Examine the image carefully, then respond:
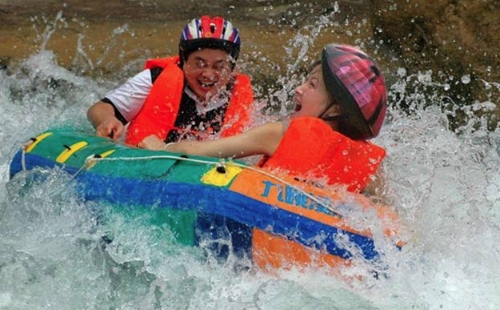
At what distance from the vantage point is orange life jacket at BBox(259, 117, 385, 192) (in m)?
4.12

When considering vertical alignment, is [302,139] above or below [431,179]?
above

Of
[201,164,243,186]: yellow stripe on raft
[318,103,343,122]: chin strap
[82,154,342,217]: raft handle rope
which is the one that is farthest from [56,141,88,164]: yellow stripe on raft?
[318,103,343,122]: chin strap

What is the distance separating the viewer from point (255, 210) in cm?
386

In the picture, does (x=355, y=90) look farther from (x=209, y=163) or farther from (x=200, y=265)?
(x=200, y=265)

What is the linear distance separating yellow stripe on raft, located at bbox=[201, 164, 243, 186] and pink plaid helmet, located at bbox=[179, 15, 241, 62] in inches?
56.4

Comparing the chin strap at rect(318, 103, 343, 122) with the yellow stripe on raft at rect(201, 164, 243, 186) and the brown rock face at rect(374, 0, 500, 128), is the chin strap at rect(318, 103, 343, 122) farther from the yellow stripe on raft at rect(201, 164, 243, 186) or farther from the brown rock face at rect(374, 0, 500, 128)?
the brown rock face at rect(374, 0, 500, 128)

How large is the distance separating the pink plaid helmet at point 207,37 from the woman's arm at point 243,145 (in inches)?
37.3

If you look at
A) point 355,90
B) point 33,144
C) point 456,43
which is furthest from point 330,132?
point 456,43

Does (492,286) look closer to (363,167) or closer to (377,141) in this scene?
(363,167)

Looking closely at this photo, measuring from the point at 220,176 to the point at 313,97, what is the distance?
2.18 feet

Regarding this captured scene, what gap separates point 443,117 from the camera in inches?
233

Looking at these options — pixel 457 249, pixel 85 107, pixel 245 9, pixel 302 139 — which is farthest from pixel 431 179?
pixel 245 9

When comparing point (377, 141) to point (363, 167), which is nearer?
point (363, 167)

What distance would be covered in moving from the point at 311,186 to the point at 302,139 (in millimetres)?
246
